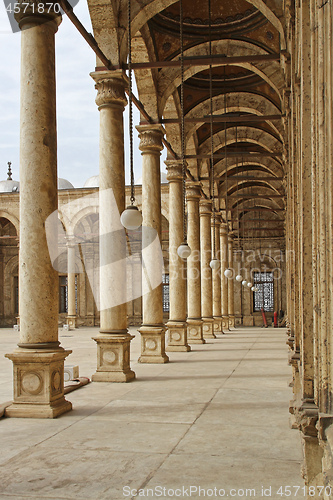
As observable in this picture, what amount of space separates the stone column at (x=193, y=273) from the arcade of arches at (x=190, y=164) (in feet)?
0.15

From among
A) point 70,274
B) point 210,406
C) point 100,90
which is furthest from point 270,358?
point 70,274

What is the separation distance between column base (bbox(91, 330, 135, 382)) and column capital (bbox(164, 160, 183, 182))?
6.76m

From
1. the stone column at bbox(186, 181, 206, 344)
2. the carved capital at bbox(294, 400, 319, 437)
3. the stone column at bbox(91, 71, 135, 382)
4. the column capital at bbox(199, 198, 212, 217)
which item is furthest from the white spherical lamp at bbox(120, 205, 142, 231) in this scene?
the column capital at bbox(199, 198, 212, 217)

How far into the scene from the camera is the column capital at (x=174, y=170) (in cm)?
1503

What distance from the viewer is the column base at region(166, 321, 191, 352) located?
1448 centimetres

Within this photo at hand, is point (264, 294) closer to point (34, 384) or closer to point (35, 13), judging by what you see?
point (34, 384)

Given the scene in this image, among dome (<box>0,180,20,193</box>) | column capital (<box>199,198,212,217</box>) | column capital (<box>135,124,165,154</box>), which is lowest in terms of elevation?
column capital (<box>199,198,212,217</box>)

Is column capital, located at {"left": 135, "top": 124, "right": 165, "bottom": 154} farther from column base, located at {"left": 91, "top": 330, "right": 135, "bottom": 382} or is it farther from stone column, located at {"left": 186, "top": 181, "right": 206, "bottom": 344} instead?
stone column, located at {"left": 186, "top": 181, "right": 206, "bottom": 344}

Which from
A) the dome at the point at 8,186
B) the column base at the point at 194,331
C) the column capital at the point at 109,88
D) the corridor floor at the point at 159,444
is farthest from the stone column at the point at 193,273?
the dome at the point at 8,186

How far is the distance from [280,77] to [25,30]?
855 centimetres

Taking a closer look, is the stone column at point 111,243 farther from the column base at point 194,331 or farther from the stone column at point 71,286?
the stone column at point 71,286

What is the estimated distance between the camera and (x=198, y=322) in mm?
17594

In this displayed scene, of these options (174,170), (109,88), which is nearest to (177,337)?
(174,170)

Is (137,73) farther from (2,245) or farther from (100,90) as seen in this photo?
(2,245)
